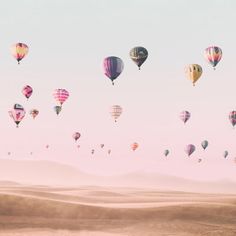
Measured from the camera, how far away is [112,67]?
6438 cm

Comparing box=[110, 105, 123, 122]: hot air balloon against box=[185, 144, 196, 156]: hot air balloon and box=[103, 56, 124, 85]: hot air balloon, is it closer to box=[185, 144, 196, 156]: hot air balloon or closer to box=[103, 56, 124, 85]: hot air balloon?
box=[103, 56, 124, 85]: hot air balloon

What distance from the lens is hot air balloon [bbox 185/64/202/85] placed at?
229 ft

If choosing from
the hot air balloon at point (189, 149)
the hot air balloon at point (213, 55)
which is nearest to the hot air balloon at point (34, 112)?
the hot air balloon at point (189, 149)

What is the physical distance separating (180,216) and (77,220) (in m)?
7.90

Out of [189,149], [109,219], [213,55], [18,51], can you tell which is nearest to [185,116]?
[213,55]

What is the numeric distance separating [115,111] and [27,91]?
1246cm

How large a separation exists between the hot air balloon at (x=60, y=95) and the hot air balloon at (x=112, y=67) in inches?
455

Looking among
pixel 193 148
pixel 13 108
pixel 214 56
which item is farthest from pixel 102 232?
pixel 193 148

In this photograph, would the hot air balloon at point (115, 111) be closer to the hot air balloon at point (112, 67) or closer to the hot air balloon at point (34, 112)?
the hot air balloon at point (112, 67)

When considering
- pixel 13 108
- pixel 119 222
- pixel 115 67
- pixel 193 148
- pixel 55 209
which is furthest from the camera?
pixel 193 148

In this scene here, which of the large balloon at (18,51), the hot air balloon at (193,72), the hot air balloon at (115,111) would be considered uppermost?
the large balloon at (18,51)

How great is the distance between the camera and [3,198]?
47.3 m

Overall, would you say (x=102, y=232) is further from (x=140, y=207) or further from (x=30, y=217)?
(x=140, y=207)

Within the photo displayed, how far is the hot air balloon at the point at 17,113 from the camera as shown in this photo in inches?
3000
